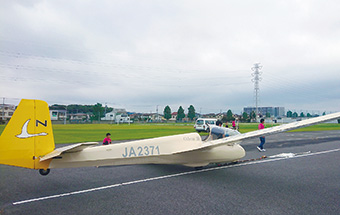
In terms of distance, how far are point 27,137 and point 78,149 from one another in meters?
1.27

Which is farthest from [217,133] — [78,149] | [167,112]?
[167,112]

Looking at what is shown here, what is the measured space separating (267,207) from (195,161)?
3196mm

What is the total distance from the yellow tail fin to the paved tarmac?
962 mm

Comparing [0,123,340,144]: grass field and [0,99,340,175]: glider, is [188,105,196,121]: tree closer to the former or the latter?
[0,123,340,144]: grass field

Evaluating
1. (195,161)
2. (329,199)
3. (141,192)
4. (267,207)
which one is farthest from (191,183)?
(329,199)

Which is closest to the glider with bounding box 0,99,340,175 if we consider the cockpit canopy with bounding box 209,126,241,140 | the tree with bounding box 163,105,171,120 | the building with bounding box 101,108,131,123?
the cockpit canopy with bounding box 209,126,241,140

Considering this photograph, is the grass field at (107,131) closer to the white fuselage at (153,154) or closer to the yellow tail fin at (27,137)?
the white fuselage at (153,154)

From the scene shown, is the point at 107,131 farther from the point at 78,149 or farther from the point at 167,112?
the point at 167,112

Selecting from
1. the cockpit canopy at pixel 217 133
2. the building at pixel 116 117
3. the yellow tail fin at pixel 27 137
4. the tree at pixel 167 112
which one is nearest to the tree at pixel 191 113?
the tree at pixel 167 112

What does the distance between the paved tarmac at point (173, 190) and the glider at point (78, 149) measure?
2.20 ft

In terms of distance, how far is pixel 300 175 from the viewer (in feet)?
25.9

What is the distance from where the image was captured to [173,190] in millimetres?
6137

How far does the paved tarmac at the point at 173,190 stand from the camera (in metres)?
4.90

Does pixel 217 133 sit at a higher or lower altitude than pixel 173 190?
higher
